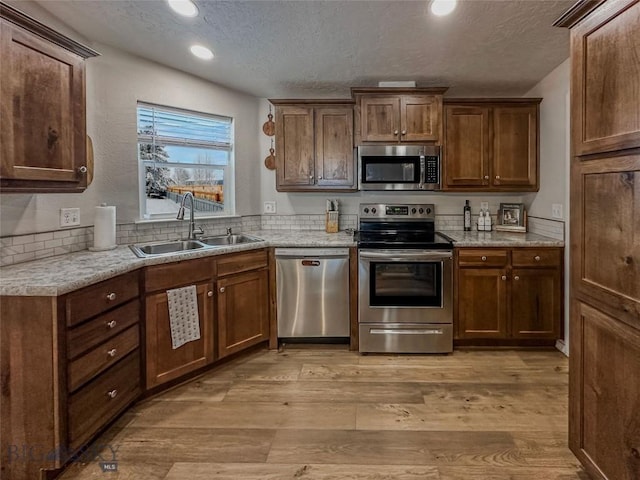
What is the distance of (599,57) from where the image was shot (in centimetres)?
148

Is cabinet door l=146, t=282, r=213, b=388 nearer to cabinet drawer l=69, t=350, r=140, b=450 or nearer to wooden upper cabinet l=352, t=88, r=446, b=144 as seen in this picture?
cabinet drawer l=69, t=350, r=140, b=450

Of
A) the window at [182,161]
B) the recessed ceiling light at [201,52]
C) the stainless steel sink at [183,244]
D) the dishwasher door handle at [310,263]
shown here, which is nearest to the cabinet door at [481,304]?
the dishwasher door handle at [310,263]

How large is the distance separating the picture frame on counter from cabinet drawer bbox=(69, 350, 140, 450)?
3242mm

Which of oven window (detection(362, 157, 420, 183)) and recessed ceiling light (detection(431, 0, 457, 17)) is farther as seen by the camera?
oven window (detection(362, 157, 420, 183))

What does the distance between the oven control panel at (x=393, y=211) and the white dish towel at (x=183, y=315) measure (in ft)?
6.09

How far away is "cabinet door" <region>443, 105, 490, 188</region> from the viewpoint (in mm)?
3402

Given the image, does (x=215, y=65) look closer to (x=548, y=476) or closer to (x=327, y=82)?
(x=327, y=82)

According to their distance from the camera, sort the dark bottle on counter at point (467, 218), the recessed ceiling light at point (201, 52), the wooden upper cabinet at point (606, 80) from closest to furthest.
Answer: the wooden upper cabinet at point (606, 80)
the recessed ceiling light at point (201, 52)
the dark bottle on counter at point (467, 218)

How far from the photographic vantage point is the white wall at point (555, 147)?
296 cm

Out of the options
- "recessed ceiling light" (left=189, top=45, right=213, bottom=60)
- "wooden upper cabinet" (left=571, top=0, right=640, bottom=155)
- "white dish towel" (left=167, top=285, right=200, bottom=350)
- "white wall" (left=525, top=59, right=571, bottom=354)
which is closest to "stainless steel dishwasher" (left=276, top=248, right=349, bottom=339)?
"white dish towel" (left=167, top=285, right=200, bottom=350)

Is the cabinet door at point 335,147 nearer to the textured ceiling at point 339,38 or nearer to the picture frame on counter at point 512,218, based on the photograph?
the textured ceiling at point 339,38

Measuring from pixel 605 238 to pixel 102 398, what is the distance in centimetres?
240

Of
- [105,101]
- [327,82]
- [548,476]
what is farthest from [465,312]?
[105,101]

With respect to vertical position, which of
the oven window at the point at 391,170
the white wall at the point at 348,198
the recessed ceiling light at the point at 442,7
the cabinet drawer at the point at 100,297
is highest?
the recessed ceiling light at the point at 442,7
